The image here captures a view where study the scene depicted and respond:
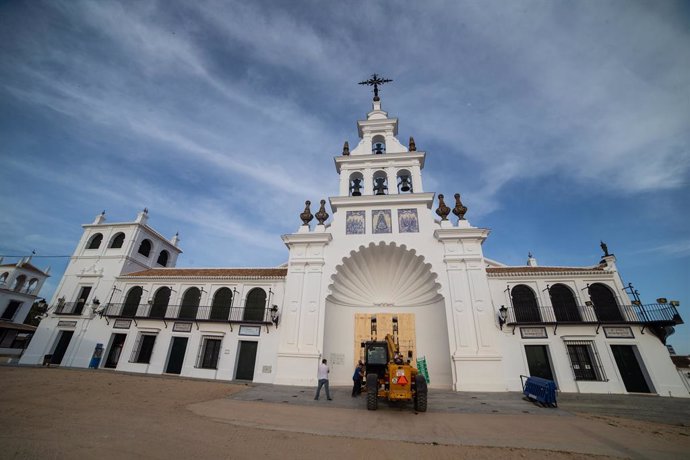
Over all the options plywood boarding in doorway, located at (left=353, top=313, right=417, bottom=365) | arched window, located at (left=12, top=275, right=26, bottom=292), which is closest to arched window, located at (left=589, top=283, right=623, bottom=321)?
plywood boarding in doorway, located at (left=353, top=313, right=417, bottom=365)

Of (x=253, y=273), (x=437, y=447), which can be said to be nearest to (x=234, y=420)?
(x=437, y=447)

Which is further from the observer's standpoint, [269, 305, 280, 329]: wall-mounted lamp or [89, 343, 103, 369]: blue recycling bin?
[89, 343, 103, 369]: blue recycling bin

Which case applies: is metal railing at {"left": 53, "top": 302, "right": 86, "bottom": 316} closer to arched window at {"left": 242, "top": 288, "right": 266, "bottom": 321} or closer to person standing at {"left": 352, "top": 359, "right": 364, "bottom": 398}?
arched window at {"left": 242, "top": 288, "right": 266, "bottom": 321}

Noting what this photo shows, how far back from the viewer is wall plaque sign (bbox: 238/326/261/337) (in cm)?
1579

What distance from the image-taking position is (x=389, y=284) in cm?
1603

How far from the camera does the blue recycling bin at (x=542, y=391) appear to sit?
8.95 m

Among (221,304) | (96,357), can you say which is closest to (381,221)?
(221,304)

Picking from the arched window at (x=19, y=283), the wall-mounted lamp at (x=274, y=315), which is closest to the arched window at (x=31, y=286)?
the arched window at (x=19, y=283)

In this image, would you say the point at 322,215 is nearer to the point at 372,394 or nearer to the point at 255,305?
the point at 255,305

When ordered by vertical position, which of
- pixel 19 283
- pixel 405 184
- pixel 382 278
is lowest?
pixel 382 278

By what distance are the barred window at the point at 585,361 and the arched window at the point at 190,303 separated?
68.7ft

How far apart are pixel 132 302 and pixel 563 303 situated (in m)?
26.4

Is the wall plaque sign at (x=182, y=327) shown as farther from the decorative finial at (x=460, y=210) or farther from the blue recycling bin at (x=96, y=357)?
the decorative finial at (x=460, y=210)

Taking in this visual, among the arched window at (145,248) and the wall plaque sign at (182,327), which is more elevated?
the arched window at (145,248)
